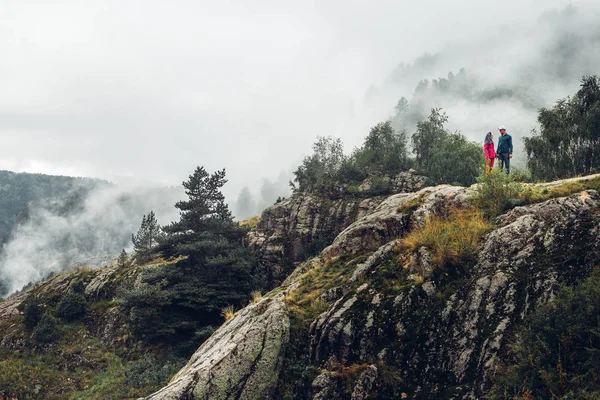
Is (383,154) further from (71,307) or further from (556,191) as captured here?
(71,307)

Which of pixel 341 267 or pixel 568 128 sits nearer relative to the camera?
pixel 341 267

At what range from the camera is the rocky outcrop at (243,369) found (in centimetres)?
895

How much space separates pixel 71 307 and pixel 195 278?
14.3 metres

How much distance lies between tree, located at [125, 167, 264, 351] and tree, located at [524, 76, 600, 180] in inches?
1211

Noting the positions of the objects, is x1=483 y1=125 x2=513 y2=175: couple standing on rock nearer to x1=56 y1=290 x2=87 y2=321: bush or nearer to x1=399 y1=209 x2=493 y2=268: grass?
x1=399 y1=209 x2=493 y2=268: grass

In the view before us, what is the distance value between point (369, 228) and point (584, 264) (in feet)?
27.7

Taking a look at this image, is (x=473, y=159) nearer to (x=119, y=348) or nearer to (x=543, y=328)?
(x=543, y=328)

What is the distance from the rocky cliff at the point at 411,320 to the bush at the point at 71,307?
2815 centimetres

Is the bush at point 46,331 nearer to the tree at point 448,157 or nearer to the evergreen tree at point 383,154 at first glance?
the evergreen tree at point 383,154

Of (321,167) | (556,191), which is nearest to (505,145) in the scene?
(556,191)

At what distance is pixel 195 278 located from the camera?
27.8 meters

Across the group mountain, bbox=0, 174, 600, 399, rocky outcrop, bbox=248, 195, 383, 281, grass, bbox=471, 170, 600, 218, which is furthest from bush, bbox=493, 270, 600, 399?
rocky outcrop, bbox=248, 195, 383, 281

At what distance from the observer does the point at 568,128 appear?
32938 mm

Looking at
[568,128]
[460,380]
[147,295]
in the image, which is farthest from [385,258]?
[568,128]
